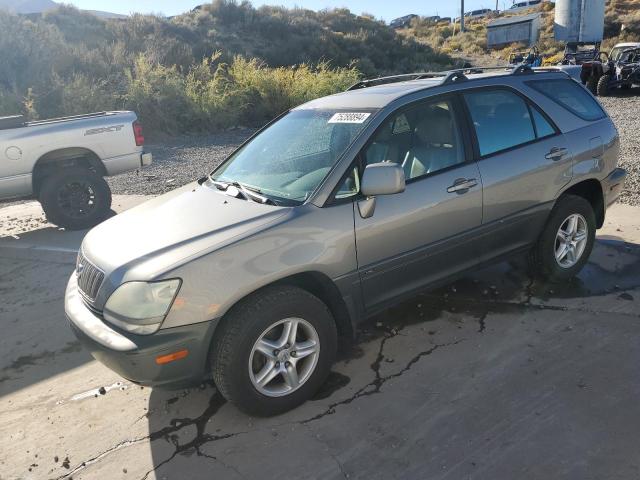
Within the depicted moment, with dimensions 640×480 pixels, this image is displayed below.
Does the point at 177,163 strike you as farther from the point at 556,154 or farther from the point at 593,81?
the point at 593,81

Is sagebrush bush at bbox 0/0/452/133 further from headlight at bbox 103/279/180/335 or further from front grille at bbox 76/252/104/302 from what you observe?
headlight at bbox 103/279/180/335

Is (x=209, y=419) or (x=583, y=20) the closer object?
(x=209, y=419)

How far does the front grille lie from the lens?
2.86 metres

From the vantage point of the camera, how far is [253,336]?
→ 2715mm

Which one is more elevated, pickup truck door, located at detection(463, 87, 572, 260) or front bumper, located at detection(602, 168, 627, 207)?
pickup truck door, located at detection(463, 87, 572, 260)

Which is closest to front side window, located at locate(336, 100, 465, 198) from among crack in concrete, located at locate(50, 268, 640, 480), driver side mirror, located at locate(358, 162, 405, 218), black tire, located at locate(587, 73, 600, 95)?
driver side mirror, located at locate(358, 162, 405, 218)

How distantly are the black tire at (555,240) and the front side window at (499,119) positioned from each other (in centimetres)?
64

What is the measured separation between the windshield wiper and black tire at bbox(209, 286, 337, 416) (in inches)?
22.7

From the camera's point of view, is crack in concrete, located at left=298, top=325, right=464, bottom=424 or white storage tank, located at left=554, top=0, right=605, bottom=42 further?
white storage tank, located at left=554, top=0, right=605, bottom=42

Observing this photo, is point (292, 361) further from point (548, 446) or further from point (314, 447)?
point (548, 446)

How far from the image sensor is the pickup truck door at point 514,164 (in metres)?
3.67

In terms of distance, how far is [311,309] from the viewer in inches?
114

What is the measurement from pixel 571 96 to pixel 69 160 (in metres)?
6.08

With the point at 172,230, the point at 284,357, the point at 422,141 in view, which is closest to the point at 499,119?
the point at 422,141
